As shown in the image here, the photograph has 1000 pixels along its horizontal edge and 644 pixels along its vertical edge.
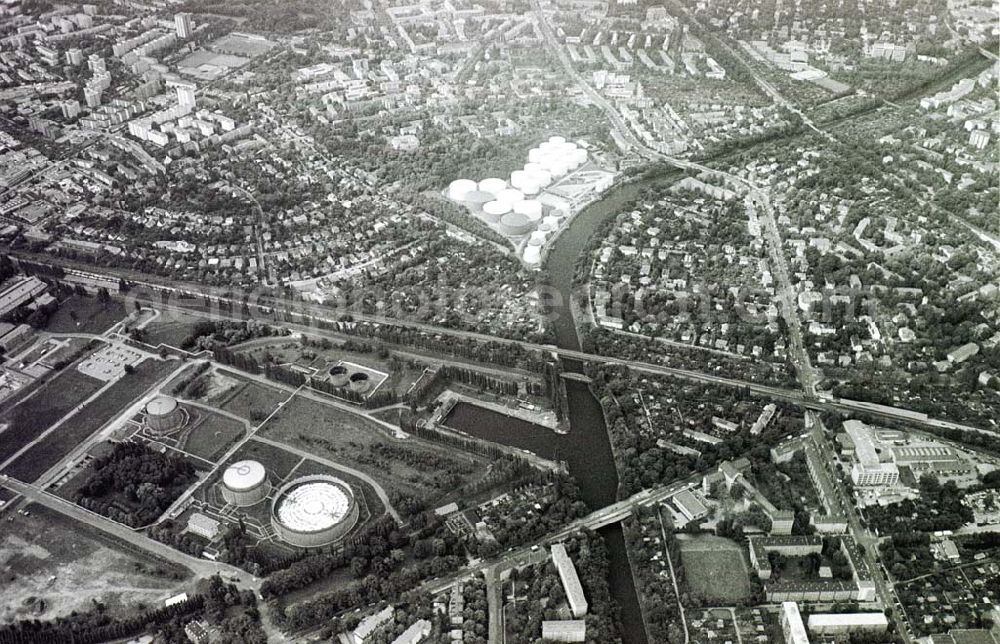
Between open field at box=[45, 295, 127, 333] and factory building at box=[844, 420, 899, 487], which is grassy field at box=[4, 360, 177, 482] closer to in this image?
open field at box=[45, 295, 127, 333]

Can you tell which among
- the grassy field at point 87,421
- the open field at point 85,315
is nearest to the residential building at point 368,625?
the grassy field at point 87,421

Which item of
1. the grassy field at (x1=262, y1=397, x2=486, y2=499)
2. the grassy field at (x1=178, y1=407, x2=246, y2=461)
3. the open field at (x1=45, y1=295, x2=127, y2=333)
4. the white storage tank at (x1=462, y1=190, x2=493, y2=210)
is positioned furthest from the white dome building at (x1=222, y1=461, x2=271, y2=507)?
the white storage tank at (x1=462, y1=190, x2=493, y2=210)

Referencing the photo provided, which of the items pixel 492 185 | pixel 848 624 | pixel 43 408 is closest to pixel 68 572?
pixel 43 408

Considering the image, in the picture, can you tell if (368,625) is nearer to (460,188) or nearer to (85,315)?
(85,315)

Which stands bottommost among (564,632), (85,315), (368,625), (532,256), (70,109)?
(85,315)

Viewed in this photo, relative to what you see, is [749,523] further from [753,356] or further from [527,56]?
[527,56]

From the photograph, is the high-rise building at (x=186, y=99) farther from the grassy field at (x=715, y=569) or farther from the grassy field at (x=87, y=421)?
the grassy field at (x=715, y=569)

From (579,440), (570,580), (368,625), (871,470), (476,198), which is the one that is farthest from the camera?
(476,198)

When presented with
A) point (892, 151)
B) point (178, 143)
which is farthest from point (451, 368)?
point (892, 151)

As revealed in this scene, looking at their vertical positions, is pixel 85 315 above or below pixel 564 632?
below
